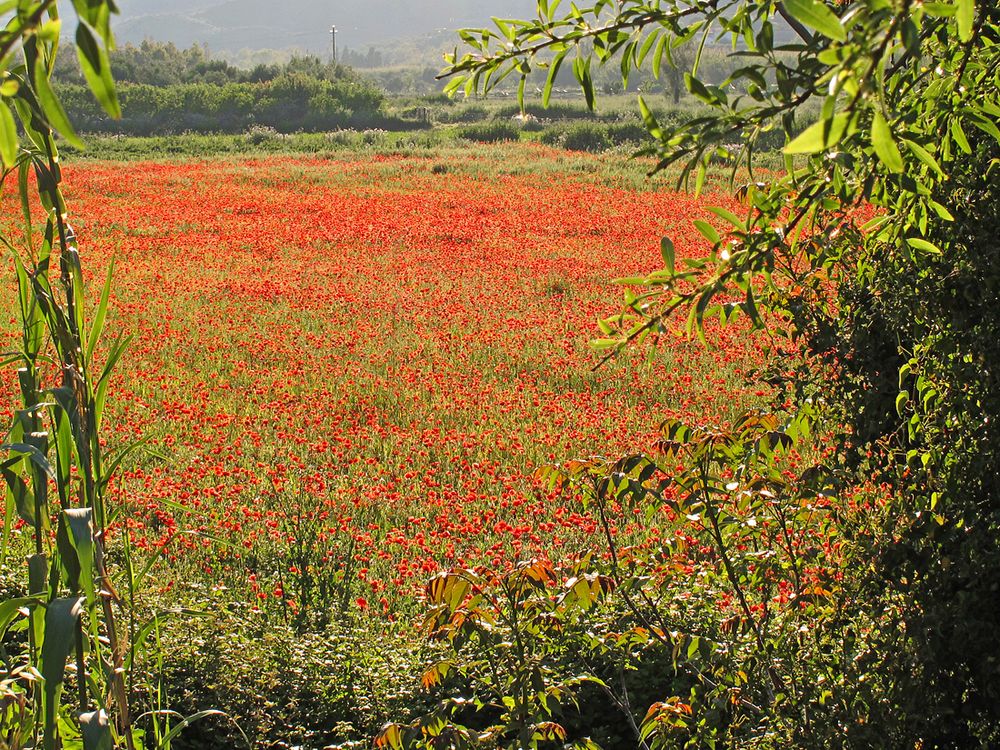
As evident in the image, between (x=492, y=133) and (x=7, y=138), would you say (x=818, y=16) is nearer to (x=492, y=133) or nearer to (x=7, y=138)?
(x=7, y=138)

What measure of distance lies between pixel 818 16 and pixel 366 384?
8.50 meters

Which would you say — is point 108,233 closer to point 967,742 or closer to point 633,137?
point 967,742

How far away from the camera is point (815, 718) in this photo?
93.7 inches

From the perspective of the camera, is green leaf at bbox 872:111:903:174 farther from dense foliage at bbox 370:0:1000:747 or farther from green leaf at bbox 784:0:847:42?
dense foliage at bbox 370:0:1000:747

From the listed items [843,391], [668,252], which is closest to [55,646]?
[668,252]

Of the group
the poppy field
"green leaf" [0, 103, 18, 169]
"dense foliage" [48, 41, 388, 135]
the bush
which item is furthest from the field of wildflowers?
"dense foliage" [48, 41, 388, 135]

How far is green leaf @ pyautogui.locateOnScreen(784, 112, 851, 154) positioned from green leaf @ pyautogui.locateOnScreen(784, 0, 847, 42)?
67 millimetres

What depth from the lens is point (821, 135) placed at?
832 millimetres

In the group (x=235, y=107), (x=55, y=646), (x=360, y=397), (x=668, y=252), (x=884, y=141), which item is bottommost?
(x=360, y=397)

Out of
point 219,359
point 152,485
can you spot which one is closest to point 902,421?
point 152,485

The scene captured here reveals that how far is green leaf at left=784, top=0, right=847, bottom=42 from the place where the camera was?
82 cm

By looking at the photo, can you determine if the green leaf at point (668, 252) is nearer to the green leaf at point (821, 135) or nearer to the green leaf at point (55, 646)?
the green leaf at point (821, 135)

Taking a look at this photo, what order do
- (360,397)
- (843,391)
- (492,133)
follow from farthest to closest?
(492,133) → (360,397) → (843,391)

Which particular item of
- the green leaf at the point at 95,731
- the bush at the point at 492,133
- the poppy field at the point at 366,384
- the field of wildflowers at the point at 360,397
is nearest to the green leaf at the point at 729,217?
the field of wildflowers at the point at 360,397
